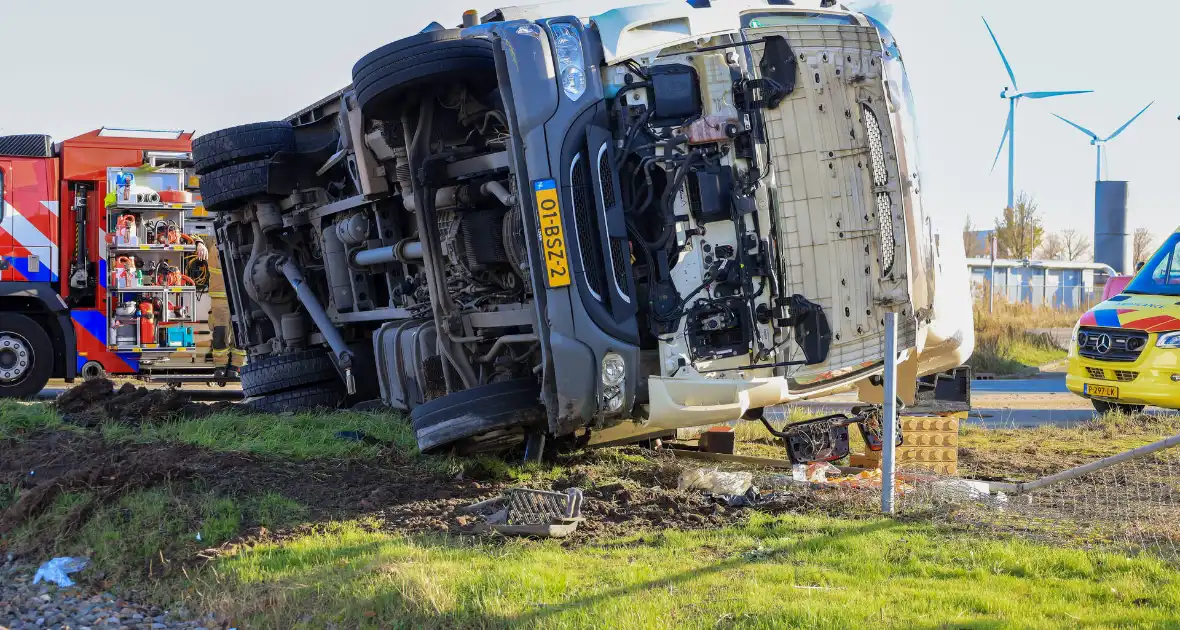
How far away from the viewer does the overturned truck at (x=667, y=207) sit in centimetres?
541

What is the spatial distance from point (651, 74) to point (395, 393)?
9.61ft

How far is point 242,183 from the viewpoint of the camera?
8.68 m

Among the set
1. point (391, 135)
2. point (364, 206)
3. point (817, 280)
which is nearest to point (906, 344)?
point (817, 280)

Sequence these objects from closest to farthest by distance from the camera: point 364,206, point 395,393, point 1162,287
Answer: point 395,393 < point 364,206 < point 1162,287

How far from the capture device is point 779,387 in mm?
5629

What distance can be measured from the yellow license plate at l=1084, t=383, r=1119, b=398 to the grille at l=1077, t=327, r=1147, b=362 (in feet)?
0.82

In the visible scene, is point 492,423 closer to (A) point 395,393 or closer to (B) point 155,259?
(A) point 395,393

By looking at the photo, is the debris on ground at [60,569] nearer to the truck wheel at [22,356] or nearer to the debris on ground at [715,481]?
the debris on ground at [715,481]

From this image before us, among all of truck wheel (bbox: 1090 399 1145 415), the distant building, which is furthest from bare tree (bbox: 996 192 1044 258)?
truck wheel (bbox: 1090 399 1145 415)

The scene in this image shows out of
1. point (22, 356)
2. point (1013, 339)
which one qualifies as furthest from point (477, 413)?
point (1013, 339)

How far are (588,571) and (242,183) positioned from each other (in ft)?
18.1

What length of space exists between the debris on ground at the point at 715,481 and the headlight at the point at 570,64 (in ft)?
7.35

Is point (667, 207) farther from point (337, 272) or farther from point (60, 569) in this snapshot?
point (337, 272)

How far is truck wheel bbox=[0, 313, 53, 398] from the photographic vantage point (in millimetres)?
12562
